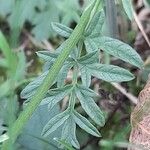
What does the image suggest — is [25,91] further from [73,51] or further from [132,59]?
[132,59]

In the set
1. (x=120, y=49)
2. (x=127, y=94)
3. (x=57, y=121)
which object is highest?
(x=120, y=49)

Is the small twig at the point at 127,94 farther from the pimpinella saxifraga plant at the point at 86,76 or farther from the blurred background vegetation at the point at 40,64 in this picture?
the pimpinella saxifraga plant at the point at 86,76

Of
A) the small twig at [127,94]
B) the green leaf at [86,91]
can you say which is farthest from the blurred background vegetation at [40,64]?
the green leaf at [86,91]

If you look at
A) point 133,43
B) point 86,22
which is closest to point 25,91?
point 86,22

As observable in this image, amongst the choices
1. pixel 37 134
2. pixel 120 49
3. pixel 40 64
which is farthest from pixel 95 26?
pixel 40 64

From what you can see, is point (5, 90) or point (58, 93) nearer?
point (58, 93)

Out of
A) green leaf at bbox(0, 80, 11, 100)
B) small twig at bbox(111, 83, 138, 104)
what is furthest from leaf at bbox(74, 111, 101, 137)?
small twig at bbox(111, 83, 138, 104)

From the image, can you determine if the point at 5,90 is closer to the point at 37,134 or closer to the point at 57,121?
the point at 37,134

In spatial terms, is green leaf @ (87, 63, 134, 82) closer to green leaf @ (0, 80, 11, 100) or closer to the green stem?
the green stem
